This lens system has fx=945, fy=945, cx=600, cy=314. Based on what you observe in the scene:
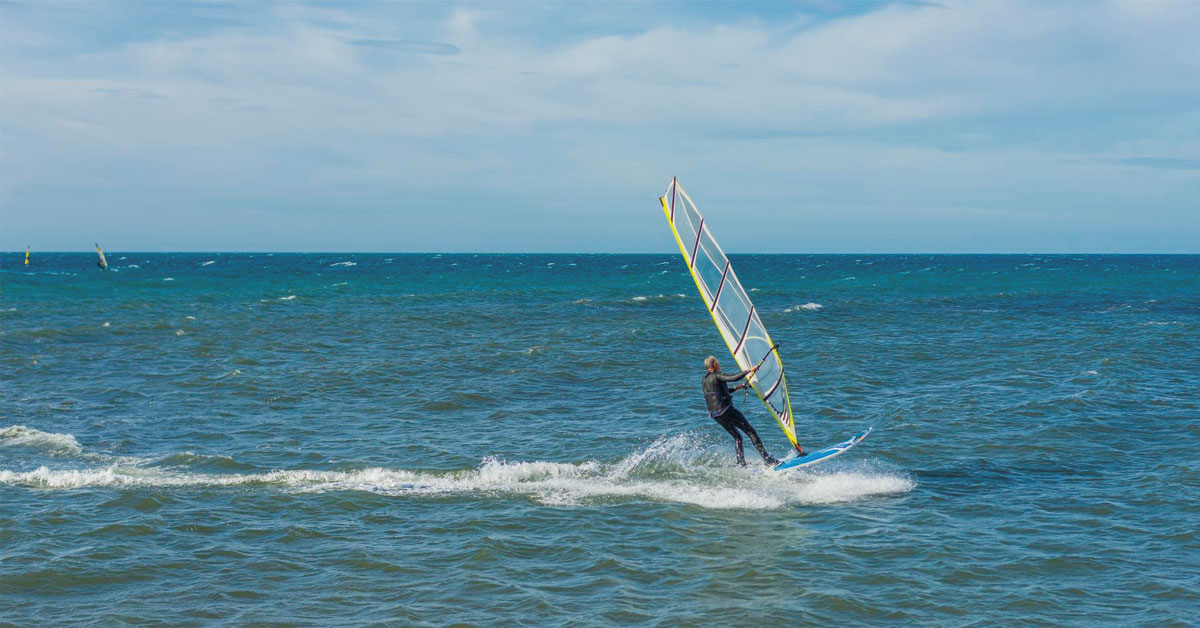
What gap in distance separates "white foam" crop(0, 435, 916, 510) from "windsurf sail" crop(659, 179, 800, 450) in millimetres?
896

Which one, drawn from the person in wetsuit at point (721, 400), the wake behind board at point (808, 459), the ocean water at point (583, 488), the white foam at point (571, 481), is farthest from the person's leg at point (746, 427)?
the ocean water at point (583, 488)

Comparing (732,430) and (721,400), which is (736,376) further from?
(732,430)

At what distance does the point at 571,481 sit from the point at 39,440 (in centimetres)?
913

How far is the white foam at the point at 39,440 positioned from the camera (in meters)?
14.9

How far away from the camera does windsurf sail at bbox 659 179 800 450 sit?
1261 cm

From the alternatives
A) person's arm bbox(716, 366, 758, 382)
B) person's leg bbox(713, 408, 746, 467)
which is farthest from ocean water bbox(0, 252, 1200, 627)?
person's arm bbox(716, 366, 758, 382)

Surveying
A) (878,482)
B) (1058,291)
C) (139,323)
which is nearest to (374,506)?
(878,482)

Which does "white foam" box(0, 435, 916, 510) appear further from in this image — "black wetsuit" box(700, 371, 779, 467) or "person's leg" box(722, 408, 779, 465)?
"black wetsuit" box(700, 371, 779, 467)

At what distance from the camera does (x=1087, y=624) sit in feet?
26.4

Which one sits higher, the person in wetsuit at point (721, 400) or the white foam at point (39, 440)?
the person in wetsuit at point (721, 400)

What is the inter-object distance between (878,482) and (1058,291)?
4682 cm

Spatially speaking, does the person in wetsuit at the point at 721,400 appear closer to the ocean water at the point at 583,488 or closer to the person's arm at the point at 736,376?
the person's arm at the point at 736,376

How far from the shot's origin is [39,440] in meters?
15.4

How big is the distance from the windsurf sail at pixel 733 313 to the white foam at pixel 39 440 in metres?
9.98
